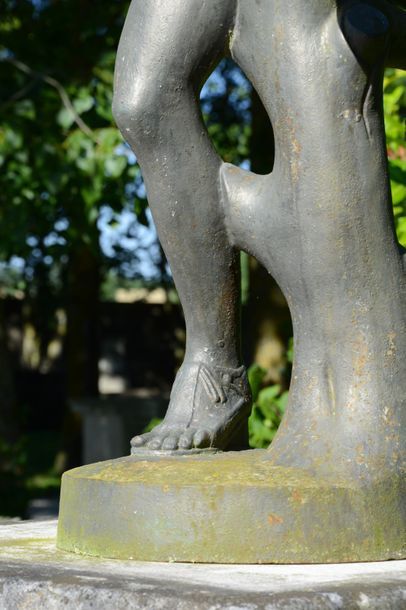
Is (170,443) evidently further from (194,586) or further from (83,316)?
(83,316)

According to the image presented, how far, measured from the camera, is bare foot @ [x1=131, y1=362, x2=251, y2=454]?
10.6ft

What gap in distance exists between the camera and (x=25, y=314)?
19484 mm

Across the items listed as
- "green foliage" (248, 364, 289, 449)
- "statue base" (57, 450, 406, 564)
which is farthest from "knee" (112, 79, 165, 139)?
"green foliage" (248, 364, 289, 449)

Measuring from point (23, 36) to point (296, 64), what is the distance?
6.69m

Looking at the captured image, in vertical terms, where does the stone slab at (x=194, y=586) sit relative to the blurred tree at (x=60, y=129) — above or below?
below

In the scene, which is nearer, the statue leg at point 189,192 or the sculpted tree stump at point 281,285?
the sculpted tree stump at point 281,285

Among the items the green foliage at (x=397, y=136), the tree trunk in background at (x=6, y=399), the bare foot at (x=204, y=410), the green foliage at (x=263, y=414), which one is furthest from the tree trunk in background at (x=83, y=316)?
the bare foot at (x=204, y=410)

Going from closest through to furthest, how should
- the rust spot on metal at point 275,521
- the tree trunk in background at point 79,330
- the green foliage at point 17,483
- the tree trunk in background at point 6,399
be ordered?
the rust spot on metal at point 275,521 → the green foliage at point 17,483 → the tree trunk in background at point 6,399 → the tree trunk in background at point 79,330

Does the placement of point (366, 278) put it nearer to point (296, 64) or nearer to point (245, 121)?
point (296, 64)

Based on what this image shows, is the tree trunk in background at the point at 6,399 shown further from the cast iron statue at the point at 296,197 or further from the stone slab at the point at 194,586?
the stone slab at the point at 194,586

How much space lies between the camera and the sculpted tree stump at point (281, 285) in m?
2.84

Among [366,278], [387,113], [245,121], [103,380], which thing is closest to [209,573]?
[366,278]

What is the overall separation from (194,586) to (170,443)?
2.42ft

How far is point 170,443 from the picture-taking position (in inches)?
126
